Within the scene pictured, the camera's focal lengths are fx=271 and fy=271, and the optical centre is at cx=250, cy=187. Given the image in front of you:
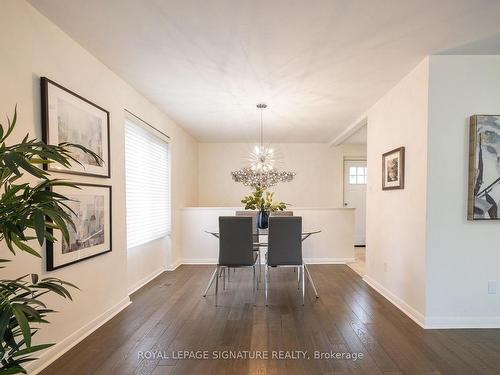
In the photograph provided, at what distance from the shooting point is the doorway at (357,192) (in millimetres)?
6539

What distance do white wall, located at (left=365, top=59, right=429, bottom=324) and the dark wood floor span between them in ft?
0.99

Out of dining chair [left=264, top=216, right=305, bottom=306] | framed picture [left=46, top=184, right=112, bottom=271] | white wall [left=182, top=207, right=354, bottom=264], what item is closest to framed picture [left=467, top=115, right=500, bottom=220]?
dining chair [left=264, top=216, right=305, bottom=306]

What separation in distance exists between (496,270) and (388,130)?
176 centimetres

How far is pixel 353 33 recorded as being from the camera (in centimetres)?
209

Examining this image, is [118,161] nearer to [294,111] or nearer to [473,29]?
[294,111]

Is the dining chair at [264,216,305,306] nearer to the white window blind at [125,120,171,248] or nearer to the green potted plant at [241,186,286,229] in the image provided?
the green potted plant at [241,186,286,229]

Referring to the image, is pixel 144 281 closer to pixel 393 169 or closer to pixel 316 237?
pixel 316 237

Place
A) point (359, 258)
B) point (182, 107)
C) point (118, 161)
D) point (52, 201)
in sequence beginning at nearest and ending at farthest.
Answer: point (52, 201)
point (118, 161)
point (182, 107)
point (359, 258)

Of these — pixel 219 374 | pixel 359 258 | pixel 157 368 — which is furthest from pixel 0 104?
pixel 359 258

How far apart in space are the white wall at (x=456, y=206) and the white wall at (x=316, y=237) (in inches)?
94.2

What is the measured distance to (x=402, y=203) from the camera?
2.92m

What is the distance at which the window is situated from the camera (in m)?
6.61

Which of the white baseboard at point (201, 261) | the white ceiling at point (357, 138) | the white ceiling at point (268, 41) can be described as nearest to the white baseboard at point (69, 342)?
the white baseboard at point (201, 261)

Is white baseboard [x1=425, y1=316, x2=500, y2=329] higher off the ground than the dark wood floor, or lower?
higher
